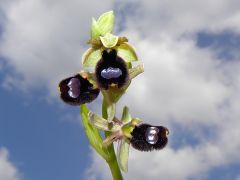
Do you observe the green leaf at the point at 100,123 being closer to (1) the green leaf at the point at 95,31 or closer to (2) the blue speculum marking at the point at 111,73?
(2) the blue speculum marking at the point at 111,73

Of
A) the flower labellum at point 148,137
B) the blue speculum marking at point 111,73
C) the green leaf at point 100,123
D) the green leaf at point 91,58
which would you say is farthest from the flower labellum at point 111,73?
the flower labellum at point 148,137

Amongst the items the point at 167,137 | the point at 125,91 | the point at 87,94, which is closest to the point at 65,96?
the point at 87,94

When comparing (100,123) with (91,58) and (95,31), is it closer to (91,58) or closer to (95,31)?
(91,58)

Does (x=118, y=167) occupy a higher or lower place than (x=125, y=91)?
lower

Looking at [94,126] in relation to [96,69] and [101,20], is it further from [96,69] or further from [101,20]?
[101,20]

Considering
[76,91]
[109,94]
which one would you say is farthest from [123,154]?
[76,91]

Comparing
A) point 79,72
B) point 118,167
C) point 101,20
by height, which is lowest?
point 118,167

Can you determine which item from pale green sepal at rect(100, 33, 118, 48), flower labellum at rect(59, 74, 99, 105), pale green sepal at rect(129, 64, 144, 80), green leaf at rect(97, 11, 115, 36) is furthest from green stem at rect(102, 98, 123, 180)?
green leaf at rect(97, 11, 115, 36)
